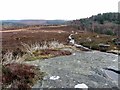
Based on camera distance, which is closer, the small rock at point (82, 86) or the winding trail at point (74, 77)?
the small rock at point (82, 86)

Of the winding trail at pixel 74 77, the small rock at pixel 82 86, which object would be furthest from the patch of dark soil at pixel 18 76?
the small rock at pixel 82 86

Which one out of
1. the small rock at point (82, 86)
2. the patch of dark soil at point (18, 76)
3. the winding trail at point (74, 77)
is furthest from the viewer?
the winding trail at point (74, 77)

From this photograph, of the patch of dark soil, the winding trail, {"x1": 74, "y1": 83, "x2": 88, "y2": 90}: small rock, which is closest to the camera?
the patch of dark soil

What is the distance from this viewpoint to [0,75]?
14.3 meters

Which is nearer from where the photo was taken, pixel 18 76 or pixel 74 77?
pixel 18 76

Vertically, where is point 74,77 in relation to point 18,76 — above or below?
below

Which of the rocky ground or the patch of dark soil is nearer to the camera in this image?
the patch of dark soil

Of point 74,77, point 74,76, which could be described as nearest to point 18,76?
point 74,77

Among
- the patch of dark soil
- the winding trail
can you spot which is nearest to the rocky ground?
the winding trail

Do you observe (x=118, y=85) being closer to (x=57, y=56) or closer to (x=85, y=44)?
(x=57, y=56)

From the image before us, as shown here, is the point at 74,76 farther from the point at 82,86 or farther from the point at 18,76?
the point at 18,76

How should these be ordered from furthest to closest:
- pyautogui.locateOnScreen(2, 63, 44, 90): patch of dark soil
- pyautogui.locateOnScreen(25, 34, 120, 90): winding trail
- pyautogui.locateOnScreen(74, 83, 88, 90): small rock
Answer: pyautogui.locateOnScreen(25, 34, 120, 90): winding trail
pyautogui.locateOnScreen(74, 83, 88, 90): small rock
pyautogui.locateOnScreen(2, 63, 44, 90): patch of dark soil

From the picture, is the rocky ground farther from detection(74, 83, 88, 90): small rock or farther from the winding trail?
detection(74, 83, 88, 90): small rock

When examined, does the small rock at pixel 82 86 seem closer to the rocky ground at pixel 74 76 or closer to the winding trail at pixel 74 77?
the winding trail at pixel 74 77
